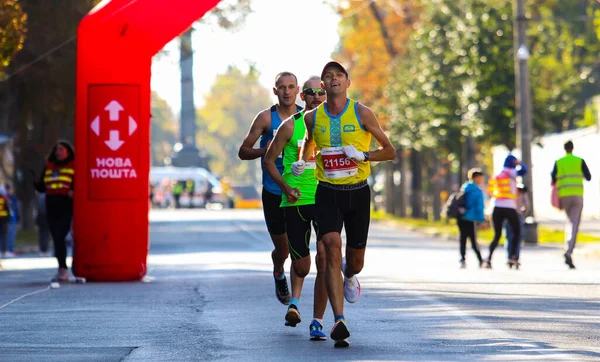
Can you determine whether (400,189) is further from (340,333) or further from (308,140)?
(340,333)

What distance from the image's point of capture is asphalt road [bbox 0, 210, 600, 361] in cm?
1009

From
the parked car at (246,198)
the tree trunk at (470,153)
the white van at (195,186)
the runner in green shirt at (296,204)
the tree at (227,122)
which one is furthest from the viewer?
the tree at (227,122)

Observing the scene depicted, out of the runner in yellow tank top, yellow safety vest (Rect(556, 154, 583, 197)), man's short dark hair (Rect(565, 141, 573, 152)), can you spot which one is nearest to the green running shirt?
the runner in yellow tank top

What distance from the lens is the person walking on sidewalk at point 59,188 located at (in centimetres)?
1825

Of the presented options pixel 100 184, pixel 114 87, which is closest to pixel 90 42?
pixel 114 87

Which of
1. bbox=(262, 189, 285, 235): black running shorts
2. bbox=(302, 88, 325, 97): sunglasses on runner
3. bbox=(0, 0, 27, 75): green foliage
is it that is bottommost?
bbox=(262, 189, 285, 235): black running shorts

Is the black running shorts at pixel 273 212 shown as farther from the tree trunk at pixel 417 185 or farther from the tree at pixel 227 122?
the tree at pixel 227 122

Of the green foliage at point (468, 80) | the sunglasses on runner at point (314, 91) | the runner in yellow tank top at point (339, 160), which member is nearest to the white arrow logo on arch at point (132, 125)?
the sunglasses on runner at point (314, 91)

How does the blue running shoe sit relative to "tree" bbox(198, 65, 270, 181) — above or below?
below

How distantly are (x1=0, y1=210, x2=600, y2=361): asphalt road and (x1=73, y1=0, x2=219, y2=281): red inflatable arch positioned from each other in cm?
55

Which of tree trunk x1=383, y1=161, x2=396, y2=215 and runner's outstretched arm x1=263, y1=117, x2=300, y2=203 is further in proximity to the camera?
tree trunk x1=383, y1=161, x2=396, y2=215

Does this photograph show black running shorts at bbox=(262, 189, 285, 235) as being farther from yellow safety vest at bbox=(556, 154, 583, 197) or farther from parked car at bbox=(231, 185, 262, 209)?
parked car at bbox=(231, 185, 262, 209)

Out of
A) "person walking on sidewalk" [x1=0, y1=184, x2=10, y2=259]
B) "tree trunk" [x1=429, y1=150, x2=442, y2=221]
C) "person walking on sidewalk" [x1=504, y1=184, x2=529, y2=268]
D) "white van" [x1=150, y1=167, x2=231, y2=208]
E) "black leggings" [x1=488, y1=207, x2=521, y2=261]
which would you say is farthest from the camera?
"white van" [x1=150, y1=167, x2=231, y2=208]

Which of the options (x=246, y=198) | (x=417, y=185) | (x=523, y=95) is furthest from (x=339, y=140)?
(x=246, y=198)
